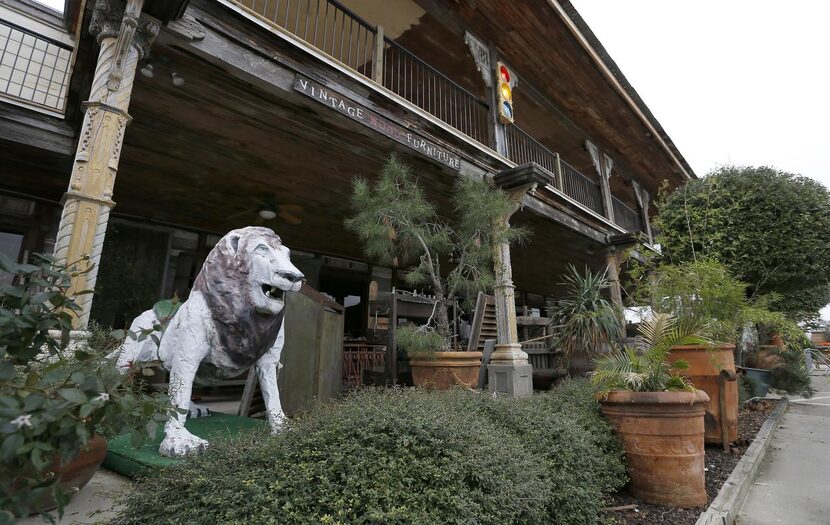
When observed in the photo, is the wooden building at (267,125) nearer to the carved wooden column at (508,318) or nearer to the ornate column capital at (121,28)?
the ornate column capital at (121,28)

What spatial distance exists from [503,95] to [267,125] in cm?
352

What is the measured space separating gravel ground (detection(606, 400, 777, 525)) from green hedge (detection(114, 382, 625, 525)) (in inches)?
15.5

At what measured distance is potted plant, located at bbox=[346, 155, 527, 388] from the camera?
13.2 feet

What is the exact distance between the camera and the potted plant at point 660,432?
2.57 meters

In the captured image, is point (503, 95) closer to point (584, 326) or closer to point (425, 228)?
point (425, 228)

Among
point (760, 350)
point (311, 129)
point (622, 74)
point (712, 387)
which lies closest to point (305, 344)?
point (311, 129)

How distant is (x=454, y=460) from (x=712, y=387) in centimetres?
337

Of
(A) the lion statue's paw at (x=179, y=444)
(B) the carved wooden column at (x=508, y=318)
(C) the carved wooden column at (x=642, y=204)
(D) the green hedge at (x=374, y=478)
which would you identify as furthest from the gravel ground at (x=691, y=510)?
(C) the carved wooden column at (x=642, y=204)

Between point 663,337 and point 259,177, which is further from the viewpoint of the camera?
point 259,177

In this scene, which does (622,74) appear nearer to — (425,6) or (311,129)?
(425,6)

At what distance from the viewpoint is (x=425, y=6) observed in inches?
217

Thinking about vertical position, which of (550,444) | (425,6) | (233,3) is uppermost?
(425,6)

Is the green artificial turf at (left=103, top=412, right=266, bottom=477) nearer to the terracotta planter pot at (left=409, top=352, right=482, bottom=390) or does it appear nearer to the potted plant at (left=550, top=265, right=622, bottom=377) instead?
the terracotta planter pot at (left=409, top=352, right=482, bottom=390)

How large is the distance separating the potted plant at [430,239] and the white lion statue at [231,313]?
6.28 feet
